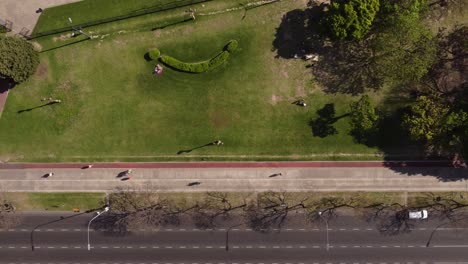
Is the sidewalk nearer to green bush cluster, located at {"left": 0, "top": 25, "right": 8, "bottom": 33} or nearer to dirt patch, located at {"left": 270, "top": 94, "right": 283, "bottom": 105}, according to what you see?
dirt patch, located at {"left": 270, "top": 94, "right": 283, "bottom": 105}

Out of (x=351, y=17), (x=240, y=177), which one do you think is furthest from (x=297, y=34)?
(x=240, y=177)

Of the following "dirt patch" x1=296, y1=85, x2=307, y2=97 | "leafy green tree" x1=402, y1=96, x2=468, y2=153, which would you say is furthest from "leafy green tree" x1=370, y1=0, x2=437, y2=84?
"dirt patch" x1=296, y1=85, x2=307, y2=97

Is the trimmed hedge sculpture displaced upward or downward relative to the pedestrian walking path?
upward

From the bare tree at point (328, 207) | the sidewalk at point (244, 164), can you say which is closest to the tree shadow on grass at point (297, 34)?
the sidewalk at point (244, 164)

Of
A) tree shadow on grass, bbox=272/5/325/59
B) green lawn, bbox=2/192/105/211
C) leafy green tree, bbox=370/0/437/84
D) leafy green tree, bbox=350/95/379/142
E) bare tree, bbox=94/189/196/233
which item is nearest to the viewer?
leafy green tree, bbox=370/0/437/84

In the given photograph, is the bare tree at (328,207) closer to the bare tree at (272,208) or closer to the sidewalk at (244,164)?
the bare tree at (272,208)

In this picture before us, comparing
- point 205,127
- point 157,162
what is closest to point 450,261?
point 205,127

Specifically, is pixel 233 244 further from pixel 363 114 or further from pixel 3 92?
pixel 3 92
